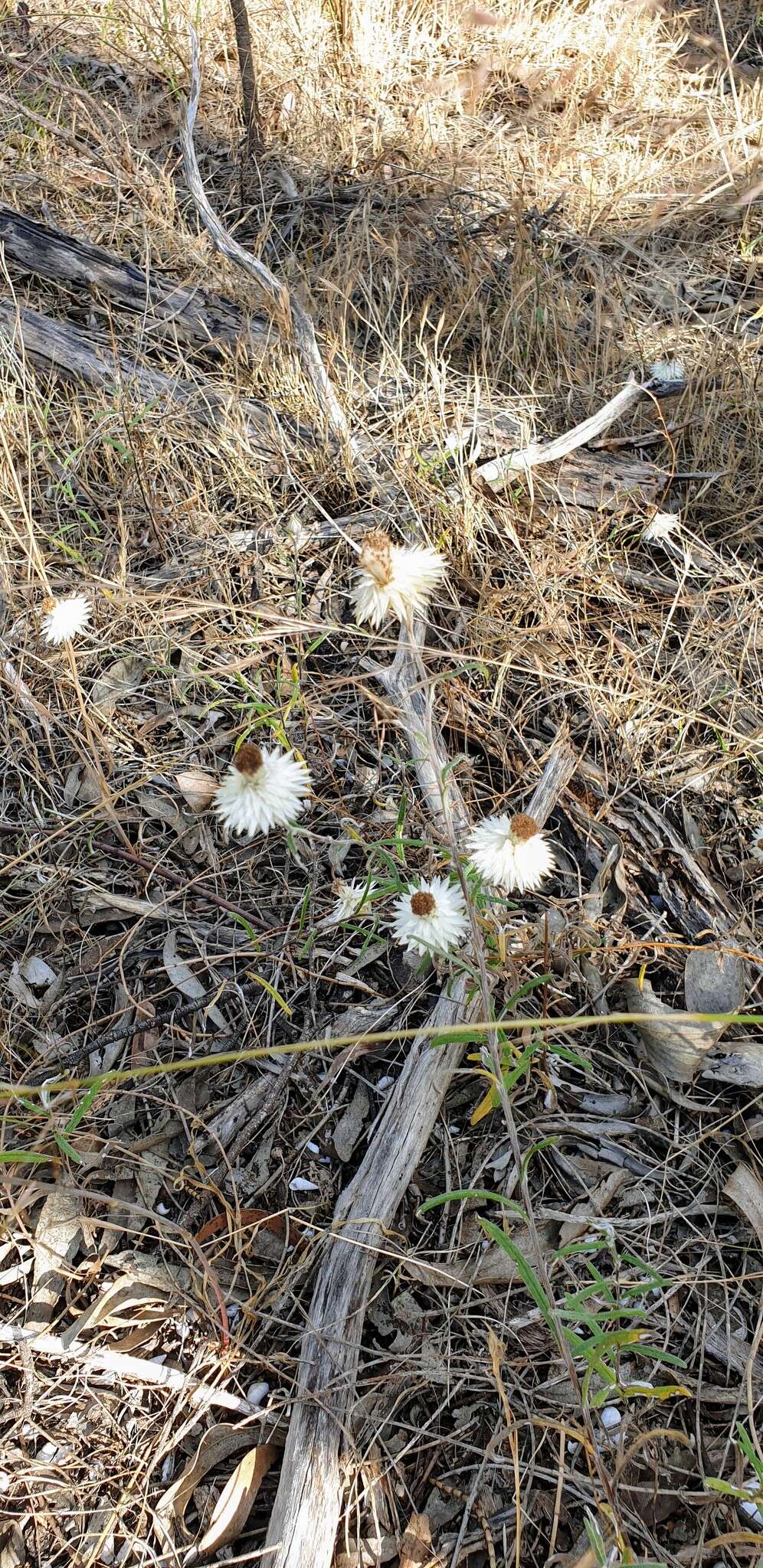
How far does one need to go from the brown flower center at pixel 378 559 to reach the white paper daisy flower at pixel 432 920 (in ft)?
1.43

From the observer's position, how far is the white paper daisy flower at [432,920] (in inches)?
53.5

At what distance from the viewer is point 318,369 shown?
2342 mm

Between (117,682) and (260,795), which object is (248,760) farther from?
(117,682)

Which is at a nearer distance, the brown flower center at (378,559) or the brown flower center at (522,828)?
the brown flower center at (378,559)

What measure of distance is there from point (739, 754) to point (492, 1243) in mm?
996

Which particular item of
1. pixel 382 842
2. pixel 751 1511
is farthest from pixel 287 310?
pixel 751 1511

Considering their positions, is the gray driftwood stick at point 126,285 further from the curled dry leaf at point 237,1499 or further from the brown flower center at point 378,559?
the curled dry leaf at point 237,1499

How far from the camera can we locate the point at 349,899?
162cm

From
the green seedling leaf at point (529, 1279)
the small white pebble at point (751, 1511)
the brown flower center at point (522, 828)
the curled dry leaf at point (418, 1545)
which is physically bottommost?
the small white pebble at point (751, 1511)

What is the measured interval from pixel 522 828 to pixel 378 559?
1.33ft

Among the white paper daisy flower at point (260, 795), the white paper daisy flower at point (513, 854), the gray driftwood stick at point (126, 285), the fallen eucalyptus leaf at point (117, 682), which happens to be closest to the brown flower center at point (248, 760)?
the white paper daisy flower at point (260, 795)

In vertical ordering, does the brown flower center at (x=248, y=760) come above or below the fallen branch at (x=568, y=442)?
above

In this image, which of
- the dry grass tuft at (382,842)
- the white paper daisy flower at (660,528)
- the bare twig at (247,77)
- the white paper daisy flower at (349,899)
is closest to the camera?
the dry grass tuft at (382,842)

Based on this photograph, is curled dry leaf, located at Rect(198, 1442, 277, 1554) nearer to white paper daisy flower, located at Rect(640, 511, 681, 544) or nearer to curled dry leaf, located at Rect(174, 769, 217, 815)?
curled dry leaf, located at Rect(174, 769, 217, 815)
